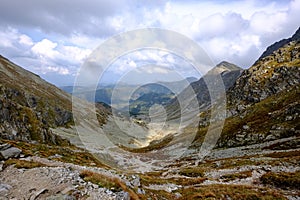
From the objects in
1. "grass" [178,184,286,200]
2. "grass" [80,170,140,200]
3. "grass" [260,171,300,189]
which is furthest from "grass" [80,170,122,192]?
"grass" [260,171,300,189]

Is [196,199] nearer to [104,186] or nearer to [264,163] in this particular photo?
[104,186]

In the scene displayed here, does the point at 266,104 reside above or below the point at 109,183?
above

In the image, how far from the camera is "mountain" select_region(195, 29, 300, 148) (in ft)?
275

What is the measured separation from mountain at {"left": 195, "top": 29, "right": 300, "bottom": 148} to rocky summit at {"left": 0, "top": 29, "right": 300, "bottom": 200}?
1.58ft

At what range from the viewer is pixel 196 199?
22828 millimetres

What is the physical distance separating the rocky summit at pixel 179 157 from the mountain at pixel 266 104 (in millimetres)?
A: 482

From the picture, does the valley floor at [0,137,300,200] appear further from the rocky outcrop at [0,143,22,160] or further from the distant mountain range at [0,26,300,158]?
the distant mountain range at [0,26,300,158]

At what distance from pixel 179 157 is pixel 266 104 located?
49433mm

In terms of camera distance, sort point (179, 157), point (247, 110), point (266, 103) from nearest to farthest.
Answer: point (179, 157) → point (266, 103) → point (247, 110)

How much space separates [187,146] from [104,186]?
101 m

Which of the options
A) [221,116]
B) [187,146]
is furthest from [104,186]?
[221,116]

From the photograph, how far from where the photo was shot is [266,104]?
11425 cm

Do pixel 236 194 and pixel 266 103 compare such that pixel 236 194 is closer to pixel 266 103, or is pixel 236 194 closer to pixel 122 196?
pixel 122 196

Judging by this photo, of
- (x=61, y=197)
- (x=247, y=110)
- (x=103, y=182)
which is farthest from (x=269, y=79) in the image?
(x=61, y=197)
